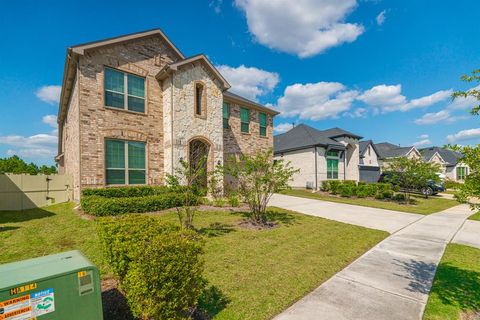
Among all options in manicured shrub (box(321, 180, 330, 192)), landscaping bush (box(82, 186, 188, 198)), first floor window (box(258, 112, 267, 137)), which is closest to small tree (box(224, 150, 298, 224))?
landscaping bush (box(82, 186, 188, 198))

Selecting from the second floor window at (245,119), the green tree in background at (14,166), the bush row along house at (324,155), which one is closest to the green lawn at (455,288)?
the second floor window at (245,119)

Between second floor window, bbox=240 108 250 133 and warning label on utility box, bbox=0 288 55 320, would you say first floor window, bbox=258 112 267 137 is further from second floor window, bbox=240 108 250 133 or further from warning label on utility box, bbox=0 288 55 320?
warning label on utility box, bbox=0 288 55 320

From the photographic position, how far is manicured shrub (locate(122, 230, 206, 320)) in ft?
8.69

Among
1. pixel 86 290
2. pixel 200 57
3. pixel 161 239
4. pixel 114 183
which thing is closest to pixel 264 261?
pixel 161 239

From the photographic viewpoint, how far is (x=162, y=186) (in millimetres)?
12180

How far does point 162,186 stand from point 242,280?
8.88 meters

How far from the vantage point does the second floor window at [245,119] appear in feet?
60.0

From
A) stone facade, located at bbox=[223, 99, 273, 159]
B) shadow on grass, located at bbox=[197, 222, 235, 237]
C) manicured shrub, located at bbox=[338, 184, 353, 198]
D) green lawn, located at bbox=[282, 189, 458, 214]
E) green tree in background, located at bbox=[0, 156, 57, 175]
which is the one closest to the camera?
shadow on grass, located at bbox=[197, 222, 235, 237]

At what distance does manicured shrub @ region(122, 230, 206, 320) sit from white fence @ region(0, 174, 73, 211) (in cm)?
1270

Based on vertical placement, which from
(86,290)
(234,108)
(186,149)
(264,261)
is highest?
(234,108)

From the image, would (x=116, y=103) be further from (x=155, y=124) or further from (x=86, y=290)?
(x=86, y=290)

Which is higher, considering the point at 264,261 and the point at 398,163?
the point at 398,163

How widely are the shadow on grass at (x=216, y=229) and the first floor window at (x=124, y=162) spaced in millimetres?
6112

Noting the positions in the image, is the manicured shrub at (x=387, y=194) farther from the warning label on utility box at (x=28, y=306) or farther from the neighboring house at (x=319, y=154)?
the warning label on utility box at (x=28, y=306)
